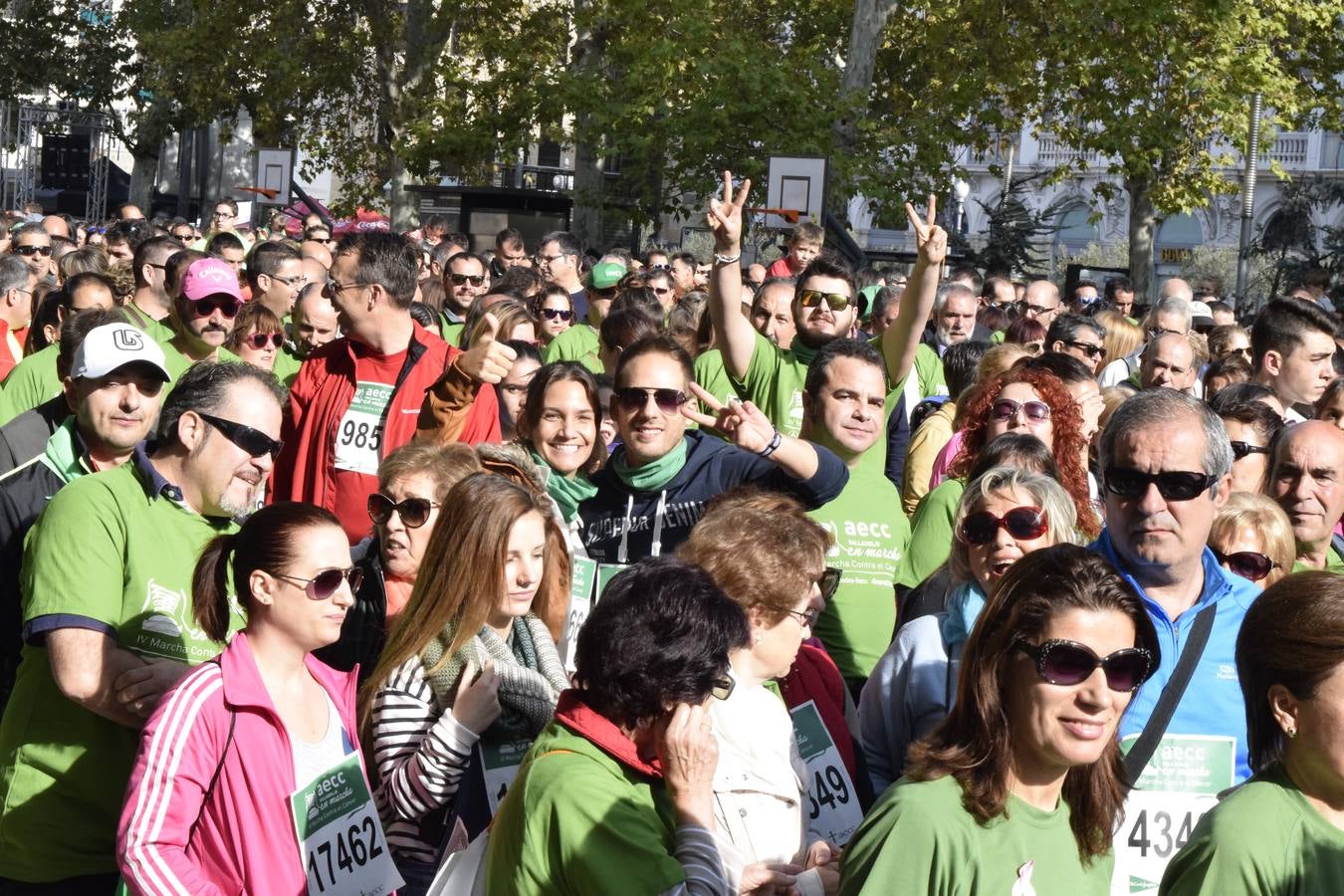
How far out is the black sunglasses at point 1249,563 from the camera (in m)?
4.68

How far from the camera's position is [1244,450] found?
600cm

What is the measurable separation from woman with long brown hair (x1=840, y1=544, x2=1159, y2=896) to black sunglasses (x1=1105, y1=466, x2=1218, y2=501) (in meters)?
0.81

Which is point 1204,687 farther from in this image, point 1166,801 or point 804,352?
point 804,352

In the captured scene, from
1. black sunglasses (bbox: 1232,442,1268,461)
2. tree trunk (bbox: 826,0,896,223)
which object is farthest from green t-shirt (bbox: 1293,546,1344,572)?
tree trunk (bbox: 826,0,896,223)

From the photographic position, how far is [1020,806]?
2957 millimetres

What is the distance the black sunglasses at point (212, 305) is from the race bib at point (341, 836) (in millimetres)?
3634

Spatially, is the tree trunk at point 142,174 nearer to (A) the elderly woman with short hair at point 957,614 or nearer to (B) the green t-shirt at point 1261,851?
(A) the elderly woman with short hair at point 957,614

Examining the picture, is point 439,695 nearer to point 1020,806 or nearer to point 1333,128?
point 1020,806

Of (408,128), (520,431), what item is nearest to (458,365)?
(520,431)

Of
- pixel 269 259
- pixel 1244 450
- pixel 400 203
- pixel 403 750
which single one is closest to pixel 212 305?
pixel 269 259

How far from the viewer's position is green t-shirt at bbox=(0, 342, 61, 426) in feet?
21.4

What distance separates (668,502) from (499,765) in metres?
1.45

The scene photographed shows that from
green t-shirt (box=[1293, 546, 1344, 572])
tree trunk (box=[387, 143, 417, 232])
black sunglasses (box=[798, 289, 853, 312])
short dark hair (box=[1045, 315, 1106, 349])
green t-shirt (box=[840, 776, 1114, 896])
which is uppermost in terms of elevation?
tree trunk (box=[387, 143, 417, 232])

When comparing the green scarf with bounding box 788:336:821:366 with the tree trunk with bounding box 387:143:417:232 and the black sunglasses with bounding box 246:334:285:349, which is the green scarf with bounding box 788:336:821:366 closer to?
the black sunglasses with bounding box 246:334:285:349
